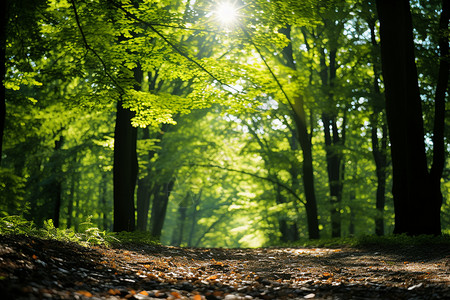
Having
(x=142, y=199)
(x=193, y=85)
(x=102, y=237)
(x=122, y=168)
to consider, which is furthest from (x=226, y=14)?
(x=142, y=199)

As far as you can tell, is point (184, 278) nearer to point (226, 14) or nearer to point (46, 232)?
point (46, 232)

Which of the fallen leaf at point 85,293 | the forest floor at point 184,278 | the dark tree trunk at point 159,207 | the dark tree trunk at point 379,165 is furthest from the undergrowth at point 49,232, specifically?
the dark tree trunk at point 159,207

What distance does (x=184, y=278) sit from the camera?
14.8 ft

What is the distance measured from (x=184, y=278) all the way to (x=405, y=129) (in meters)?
6.45

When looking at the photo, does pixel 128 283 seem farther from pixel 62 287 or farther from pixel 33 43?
pixel 33 43

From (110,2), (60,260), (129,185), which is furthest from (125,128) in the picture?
(60,260)

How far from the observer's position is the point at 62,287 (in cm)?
323

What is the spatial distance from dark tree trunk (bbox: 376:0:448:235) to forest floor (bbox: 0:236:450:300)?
96.3 inches

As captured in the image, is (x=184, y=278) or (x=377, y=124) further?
(x=377, y=124)

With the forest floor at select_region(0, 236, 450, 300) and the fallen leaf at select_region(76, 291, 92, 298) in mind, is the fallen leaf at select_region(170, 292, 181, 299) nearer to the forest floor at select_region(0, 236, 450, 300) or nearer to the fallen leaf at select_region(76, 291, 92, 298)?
the forest floor at select_region(0, 236, 450, 300)

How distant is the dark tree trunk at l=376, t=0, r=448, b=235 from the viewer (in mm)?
8297

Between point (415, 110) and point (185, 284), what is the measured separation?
273 inches

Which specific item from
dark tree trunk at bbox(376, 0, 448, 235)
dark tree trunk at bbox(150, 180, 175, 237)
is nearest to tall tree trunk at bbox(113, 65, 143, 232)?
dark tree trunk at bbox(376, 0, 448, 235)

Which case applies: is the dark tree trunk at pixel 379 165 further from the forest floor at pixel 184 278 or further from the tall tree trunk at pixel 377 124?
the forest floor at pixel 184 278
